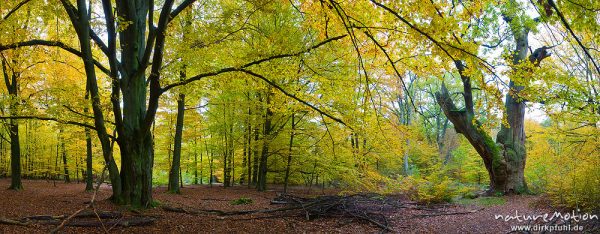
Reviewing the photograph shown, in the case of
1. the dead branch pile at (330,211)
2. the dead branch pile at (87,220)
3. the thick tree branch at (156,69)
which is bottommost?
the dead branch pile at (330,211)

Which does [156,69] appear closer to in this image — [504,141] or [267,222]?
[267,222]

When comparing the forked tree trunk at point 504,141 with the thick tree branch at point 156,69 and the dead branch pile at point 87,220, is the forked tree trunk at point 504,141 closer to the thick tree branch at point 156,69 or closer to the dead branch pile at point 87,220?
the thick tree branch at point 156,69

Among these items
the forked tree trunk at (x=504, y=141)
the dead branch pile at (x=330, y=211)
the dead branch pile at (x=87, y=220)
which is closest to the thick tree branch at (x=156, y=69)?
the dead branch pile at (x=87, y=220)

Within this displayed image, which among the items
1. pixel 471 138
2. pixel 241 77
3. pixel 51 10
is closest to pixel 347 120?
pixel 241 77

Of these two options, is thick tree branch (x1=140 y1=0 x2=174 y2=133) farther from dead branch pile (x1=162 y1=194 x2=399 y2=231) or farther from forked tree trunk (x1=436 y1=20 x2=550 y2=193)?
forked tree trunk (x1=436 y1=20 x2=550 y2=193)

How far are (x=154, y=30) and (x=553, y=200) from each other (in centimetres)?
982

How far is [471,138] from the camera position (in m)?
12.4

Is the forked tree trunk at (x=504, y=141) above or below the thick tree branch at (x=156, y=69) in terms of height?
below

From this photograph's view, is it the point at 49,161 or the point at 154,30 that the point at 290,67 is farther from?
the point at 49,161

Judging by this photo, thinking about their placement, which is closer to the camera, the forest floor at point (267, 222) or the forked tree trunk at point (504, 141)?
the forest floor at point (267, 222)

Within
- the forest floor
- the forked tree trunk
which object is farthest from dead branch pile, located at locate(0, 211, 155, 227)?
the forked tree trunk

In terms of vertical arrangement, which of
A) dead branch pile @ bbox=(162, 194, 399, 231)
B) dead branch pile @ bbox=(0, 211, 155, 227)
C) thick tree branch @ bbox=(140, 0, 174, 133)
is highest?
thick tree branch @ bbox=(140, 0, 174, 133)

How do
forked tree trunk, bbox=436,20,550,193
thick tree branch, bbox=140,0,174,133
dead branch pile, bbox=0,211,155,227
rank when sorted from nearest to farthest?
dead branch pile, bbox=0,211,155,227 < thick tree branch, bbox=140,0,174,133 < forked tree trunk, bbox=436,20,550,193

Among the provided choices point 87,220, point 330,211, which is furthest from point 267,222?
point 87,220
